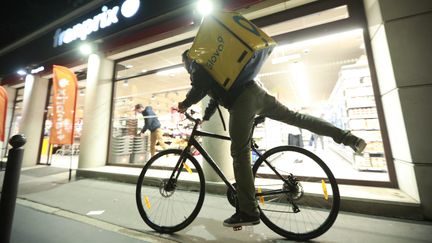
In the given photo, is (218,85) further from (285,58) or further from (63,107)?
(285,58)

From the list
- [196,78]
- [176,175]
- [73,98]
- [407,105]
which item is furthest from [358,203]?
[73,98]

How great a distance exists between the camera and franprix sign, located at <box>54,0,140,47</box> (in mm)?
4242

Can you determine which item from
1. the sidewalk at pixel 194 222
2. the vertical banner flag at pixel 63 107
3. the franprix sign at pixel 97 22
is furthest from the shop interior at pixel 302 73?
the sidewalk at pixel 194 222

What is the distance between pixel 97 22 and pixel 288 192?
18.0ft

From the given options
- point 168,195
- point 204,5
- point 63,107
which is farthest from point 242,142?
point 63,107

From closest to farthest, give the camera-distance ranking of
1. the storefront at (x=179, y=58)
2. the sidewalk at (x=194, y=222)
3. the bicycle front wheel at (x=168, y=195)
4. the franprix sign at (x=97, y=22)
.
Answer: the sidewalk at (x=194, y=222), the bicycle front wheel at (x=168, y=195), the storefront at (x=179, y=58), the franprix sign at (x=97, y=22)

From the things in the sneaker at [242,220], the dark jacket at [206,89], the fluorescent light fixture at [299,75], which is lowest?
the sneaker at [242,220]

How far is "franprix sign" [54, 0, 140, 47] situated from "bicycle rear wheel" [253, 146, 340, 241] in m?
4.23

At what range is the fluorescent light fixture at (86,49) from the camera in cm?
479

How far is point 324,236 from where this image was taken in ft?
5.11

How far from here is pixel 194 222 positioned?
1872 millimetres

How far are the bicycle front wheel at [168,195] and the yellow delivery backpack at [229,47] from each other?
82 centimetres

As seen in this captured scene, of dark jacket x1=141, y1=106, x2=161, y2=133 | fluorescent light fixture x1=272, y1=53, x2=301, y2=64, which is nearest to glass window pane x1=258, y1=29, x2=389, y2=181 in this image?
fluorescent light fixture x1=272, y1=53, x2=301, y2=64

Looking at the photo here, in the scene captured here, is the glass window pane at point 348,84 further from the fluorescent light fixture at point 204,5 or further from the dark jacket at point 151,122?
the dark jacket at point 151,122
